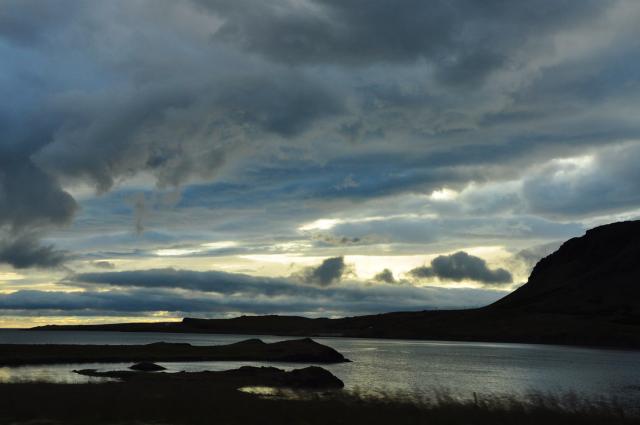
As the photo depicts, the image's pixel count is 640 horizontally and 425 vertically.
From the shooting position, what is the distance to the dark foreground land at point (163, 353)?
102062 millimetres

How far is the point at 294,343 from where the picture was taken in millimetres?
138125

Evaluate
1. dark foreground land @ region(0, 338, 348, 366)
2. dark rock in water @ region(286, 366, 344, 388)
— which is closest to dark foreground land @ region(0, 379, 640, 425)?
dark rock in water @ region(286, 366, 344, 388)

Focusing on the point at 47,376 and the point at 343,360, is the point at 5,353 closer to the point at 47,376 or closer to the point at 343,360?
the point at 47,376

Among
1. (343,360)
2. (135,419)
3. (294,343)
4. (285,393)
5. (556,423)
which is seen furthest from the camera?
(294,343)

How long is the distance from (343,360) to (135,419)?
8700 cm

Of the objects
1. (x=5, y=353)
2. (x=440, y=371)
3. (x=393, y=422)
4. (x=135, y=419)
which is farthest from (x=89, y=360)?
(x=393, y=422)

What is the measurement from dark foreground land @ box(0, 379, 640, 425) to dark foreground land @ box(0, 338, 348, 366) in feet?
143

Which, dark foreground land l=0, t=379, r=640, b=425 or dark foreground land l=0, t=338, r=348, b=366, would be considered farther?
dark foreground land l=0, t=338, r=348, b=366

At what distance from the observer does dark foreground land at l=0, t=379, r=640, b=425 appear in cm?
4334

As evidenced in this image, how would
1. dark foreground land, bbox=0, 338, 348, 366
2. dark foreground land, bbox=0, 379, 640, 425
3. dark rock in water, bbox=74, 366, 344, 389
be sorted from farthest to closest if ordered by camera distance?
dark foreground land, bbox=0, 338, 348, 366, dark rock in water, bbox=74, 366, 344, 389, dark foreground land, bbox=0, 379, 640, 425

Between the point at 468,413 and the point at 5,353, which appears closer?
the point at 468,413

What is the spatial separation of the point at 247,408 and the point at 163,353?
240 feet

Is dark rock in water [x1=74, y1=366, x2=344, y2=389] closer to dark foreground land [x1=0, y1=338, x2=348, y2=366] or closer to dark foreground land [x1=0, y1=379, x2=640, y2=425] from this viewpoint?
dark foreground land [x1=0, y1=379, x2=640, y2=425]

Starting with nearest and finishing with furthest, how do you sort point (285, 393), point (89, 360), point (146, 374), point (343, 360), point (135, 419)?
point (135, 419), point (285, 393), point (146, 374), point (89, 360), point (343, 360)
